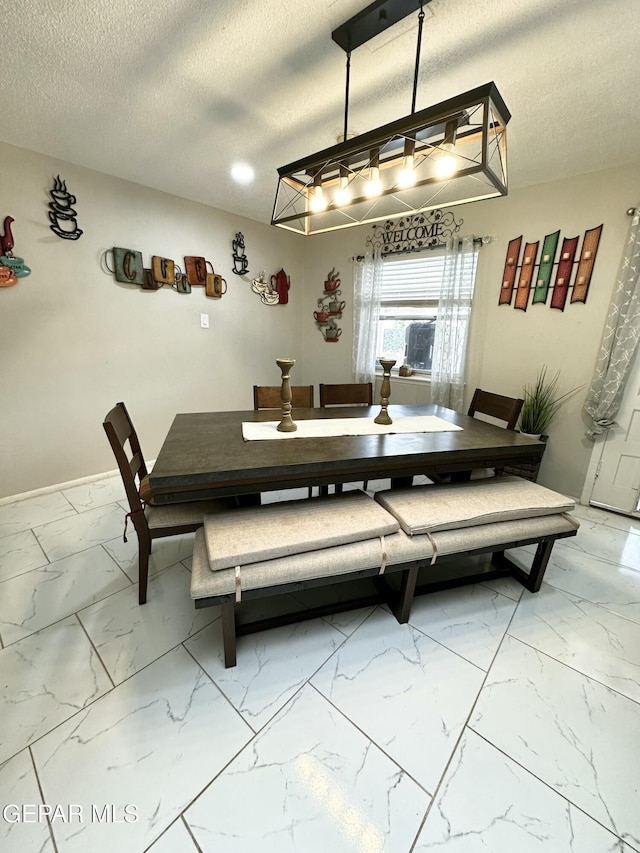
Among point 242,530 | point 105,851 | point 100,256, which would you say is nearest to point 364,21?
point 242,530

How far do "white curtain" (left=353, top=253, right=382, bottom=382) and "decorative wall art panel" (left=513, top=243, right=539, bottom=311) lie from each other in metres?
1.26

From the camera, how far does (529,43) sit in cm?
129

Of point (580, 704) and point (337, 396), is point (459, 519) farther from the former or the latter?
point (337, 396)

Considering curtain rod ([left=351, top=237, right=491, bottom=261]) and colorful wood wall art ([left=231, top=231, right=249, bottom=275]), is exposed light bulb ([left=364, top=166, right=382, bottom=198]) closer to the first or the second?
curtain rod ([left=351, top=237, right=491, bottom=261])

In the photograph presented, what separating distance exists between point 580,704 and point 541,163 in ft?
9.77

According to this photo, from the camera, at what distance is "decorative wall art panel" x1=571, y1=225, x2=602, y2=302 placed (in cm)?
233

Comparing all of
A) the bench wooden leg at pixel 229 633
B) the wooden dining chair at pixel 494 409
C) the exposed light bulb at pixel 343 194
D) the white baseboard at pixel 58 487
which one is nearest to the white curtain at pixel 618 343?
the wooden dining chair at pixel 494 409

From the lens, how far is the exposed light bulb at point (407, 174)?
4.53 feet

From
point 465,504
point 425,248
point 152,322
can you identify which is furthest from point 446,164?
point 152,322

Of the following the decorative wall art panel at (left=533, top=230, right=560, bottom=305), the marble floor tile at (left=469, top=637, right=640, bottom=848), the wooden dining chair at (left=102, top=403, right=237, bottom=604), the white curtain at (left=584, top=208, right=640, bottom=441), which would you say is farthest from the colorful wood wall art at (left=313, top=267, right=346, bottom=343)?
the marble floor tile at (left=469, top=637, right=640, bottom=848)

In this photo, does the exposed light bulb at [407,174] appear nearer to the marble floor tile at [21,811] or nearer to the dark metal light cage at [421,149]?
the dark metal light cage at [421,149]

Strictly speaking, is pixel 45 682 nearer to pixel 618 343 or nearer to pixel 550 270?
pixel 618 343

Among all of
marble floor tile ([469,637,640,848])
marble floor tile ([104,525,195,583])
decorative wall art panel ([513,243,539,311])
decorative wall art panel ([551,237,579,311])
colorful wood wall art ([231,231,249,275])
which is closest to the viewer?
marble floor tile ([469,637,640,848])

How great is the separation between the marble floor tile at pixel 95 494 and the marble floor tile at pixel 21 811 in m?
1.68
